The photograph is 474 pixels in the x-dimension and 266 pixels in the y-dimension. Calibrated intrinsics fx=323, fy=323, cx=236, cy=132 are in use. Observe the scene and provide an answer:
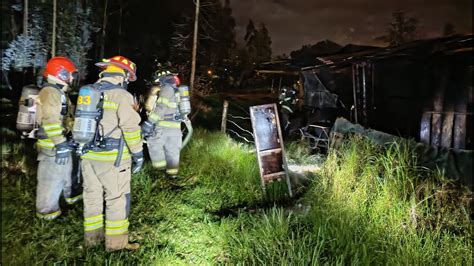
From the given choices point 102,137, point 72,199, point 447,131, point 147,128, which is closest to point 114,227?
point 102,137

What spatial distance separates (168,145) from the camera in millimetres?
6129

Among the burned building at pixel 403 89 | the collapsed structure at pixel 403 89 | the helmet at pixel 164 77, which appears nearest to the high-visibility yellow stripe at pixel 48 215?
the helmet at pixel 164 77

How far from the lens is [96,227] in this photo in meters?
3.74

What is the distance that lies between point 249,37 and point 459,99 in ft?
146

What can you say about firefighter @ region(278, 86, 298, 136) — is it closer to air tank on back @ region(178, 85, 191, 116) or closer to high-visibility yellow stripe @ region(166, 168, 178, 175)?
air tank on back @ region(178, 85, 191, 116)

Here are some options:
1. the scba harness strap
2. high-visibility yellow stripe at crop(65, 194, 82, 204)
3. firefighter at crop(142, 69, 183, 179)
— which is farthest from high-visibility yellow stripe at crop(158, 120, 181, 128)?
the scba harness strap

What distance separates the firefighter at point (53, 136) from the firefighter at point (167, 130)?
181 cm

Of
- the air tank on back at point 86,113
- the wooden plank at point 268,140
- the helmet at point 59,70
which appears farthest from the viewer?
the wooden plank at point 268,140

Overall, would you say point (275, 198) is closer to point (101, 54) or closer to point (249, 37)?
point (101, 54)

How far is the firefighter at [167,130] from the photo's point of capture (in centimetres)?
600

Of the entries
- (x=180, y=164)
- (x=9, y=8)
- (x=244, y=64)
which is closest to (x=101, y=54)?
(x=9, y=8)

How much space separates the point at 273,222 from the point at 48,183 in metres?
2.93

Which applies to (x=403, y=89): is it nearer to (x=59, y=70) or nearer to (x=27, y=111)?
(x=59, y=70)

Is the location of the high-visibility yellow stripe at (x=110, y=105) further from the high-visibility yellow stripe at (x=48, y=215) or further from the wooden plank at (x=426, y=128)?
the wooden plank at (x=426, y=128)
